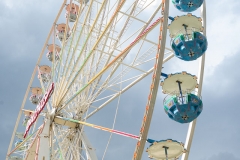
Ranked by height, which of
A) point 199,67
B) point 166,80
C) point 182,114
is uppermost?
point 199,67

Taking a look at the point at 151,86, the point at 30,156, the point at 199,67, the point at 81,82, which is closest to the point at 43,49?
the point at 81,82

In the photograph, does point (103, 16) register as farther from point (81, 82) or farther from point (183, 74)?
point (183, 74)

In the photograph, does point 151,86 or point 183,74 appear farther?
point 183,74

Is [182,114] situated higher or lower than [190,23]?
lower

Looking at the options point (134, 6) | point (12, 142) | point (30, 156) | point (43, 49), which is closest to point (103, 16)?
point (134, 6)

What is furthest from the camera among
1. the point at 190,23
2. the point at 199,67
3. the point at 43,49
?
the point at 43,49

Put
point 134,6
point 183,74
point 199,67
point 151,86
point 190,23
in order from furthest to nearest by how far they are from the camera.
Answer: point 134,6
point 199,67
point 190,23
point 183,74
point 151,86

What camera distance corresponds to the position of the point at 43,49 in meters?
19.0

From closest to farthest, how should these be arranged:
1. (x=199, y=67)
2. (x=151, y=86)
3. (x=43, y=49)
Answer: (x=151, y=86), (x=199, y=67), (x=43, y=49)

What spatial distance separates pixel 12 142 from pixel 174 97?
1158 centimetres

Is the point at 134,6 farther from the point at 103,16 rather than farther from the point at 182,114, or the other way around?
the point at 182,114

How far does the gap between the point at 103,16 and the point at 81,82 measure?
2661mm

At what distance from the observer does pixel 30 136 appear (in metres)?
15.7

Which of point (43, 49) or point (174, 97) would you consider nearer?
point (174, 97)
